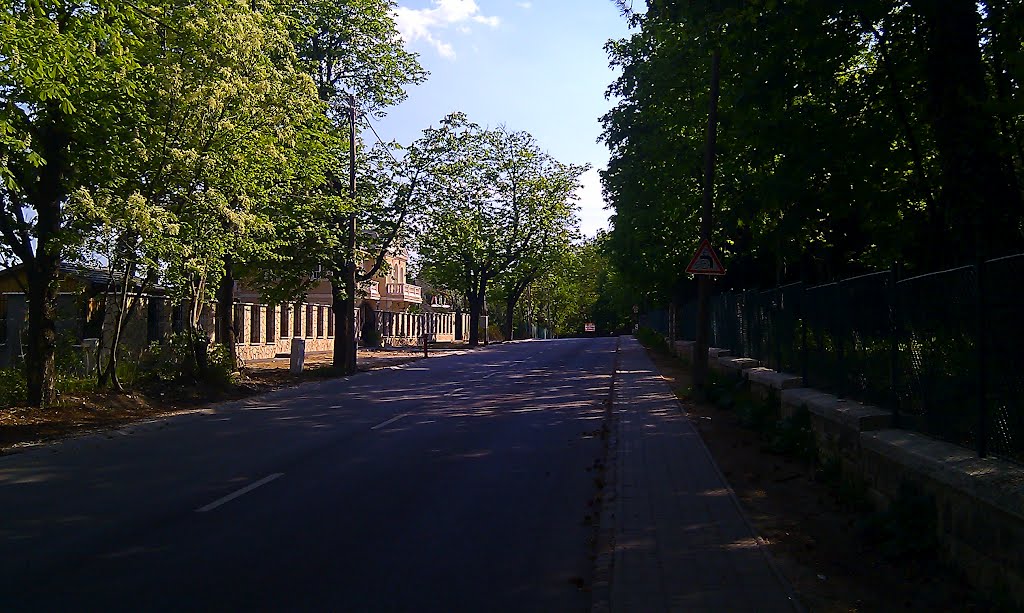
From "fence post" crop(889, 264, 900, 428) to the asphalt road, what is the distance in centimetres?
317

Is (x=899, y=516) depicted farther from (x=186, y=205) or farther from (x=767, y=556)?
(x=186, y=205)

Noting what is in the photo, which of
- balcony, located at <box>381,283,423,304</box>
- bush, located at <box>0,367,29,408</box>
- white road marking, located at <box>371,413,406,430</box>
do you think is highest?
balcony, located at <box>381,283,423,304</box>

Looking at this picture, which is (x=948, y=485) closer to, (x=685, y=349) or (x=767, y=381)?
(x=767, y=381)

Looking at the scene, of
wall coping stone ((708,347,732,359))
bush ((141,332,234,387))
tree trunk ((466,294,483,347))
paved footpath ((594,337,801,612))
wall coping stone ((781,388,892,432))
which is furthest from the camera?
tree trunk ((466,294,483,347))

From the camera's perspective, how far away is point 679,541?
7355mm

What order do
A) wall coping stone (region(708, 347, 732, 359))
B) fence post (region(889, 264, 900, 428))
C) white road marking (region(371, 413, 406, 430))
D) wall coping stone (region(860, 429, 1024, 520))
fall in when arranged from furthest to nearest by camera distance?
wall coping stone (region(708, 347, 732, 359))
white road marking (region(371, 413, 406, 430))
fence post (region(889, 264, 900, 428))
wall coping stone (region(860, 429, 1024, 520))

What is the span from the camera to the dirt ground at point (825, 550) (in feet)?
19.9

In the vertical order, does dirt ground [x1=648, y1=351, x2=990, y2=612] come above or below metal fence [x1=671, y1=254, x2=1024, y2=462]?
below

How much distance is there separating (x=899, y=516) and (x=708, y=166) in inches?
541

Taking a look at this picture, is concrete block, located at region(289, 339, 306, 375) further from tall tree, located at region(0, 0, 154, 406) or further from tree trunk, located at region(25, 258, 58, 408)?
tree trunk, located at region(25, 258, 58, 408)

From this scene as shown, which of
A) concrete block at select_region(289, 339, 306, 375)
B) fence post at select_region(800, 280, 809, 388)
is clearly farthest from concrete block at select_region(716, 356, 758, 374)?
concrete block at select_region(289, 339, 306, 375)

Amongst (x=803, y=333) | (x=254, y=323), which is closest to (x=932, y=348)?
(x=803, y=333)

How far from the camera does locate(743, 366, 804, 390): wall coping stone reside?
13977 millimetres

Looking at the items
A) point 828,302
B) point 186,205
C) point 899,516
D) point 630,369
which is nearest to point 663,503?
point 899,516
